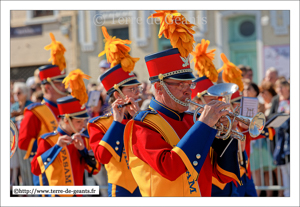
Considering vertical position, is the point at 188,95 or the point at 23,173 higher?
the point at 188,95

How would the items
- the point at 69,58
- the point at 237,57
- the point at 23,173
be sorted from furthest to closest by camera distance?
the point at 69,58, the point at 237,57, the point at 23,173

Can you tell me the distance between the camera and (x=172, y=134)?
3.29m

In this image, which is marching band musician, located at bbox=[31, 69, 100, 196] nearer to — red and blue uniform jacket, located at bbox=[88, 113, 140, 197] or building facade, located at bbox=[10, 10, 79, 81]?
red and blue uniform jacket, located at bbox=[88, 113, 140, 197]

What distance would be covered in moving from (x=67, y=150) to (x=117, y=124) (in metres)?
1.25

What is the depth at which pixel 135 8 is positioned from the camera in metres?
4.86

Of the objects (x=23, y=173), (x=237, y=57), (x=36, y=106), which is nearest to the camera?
(x=36, y=106)

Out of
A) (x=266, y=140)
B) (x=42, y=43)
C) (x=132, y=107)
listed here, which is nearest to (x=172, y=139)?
(x=132, y=107)

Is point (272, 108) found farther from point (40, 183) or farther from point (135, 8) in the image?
point (40, 183)

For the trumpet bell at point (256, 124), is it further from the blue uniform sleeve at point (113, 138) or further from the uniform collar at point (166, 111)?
the blue uniform sleeve at point (113, 138)

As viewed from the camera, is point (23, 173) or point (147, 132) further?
point (23, 173)

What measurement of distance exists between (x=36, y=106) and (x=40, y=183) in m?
1.34

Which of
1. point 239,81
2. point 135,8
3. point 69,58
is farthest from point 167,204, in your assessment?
point 69,58

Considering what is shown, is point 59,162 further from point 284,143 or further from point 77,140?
point 284,143

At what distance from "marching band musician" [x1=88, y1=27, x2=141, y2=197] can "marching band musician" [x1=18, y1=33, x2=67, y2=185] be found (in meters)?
1.64
